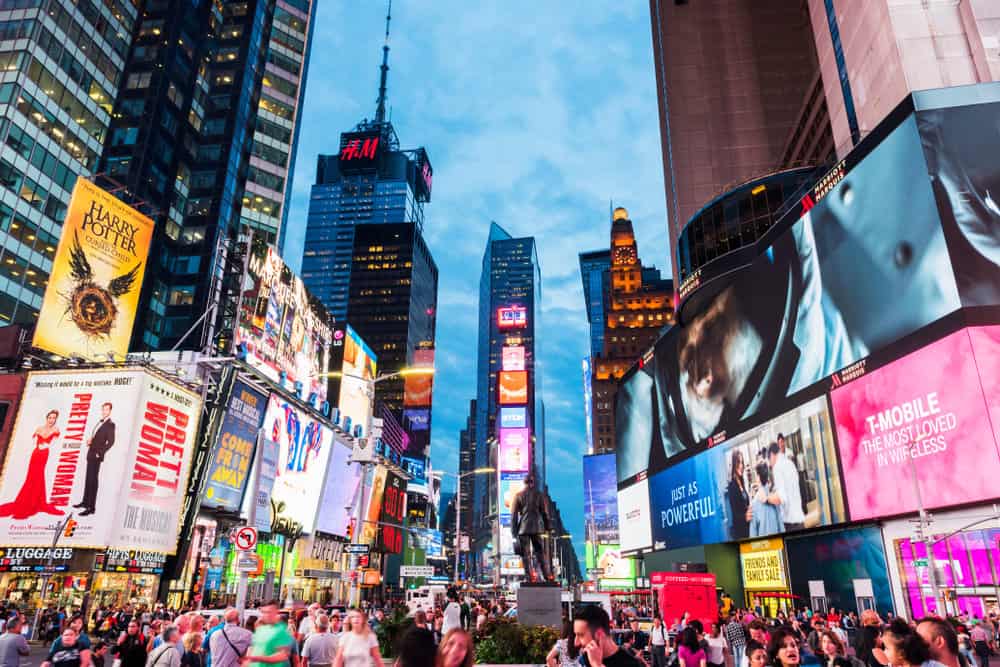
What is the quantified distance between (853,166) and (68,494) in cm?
4263

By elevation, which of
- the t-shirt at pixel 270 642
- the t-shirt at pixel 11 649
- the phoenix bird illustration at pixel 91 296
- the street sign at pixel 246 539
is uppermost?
the phoenix bird illustration at pixel 91 296

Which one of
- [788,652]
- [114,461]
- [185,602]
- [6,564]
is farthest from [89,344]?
[788,652]

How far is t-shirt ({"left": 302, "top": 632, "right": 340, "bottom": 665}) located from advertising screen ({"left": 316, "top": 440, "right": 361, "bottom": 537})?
47.4 meters

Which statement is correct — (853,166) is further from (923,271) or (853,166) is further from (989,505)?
(989,505)

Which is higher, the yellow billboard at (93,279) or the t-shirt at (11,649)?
the yellow billboard at (93,279)

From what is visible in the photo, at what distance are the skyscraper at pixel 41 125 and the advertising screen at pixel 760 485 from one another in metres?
57.3

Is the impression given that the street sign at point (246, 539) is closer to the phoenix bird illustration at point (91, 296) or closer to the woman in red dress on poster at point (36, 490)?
the woman in red dress on poster at point (36, 490)

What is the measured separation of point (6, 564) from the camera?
106 ft

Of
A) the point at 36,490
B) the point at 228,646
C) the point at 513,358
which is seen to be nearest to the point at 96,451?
the point at 36,490

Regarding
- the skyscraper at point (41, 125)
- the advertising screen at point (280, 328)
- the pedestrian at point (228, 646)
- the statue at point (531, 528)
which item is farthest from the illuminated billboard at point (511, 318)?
the pedestrian at point (228, 646)

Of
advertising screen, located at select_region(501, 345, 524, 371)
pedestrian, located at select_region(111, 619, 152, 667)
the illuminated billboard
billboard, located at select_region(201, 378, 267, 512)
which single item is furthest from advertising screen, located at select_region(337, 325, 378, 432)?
the illuminated billboard

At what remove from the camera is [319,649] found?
35.1ft

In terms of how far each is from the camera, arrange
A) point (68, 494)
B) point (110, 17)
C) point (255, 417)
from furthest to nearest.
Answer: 1. point (110, 17)
2. point (255, 417)
3. point (68, 494)

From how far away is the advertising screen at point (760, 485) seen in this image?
3366 cm
